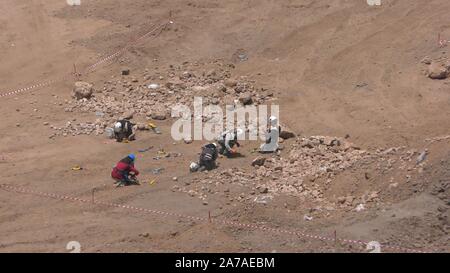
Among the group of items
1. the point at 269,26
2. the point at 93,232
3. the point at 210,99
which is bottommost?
the point at 93,232

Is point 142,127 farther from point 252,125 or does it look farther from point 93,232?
point 93,232

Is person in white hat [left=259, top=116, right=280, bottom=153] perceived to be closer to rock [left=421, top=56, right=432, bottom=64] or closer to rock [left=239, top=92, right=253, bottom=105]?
rock [left=239, top=92, right=253, bottom=105]

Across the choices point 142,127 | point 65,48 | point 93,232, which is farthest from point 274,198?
point 65,48

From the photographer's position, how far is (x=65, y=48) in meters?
20.7

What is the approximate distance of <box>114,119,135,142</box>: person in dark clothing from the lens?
1591 cm

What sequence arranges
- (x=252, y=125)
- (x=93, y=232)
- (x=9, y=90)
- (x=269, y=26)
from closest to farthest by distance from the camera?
(x=93, y=232), (x=252, y=125), (x=9, y=90), (x=269, y=26)

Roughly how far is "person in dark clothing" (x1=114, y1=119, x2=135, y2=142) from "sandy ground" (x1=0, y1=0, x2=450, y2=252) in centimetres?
23

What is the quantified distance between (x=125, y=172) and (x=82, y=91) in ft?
16.4

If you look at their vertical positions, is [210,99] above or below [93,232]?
above

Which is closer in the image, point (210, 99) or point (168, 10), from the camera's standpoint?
point (210, 99)

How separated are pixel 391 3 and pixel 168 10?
6.86 meters

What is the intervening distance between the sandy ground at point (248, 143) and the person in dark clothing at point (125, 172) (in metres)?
0.23

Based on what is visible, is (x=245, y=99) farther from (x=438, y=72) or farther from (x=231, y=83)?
(x=438, y=72)

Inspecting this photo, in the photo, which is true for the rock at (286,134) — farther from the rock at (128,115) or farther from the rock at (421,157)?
the rock at (128,115)
